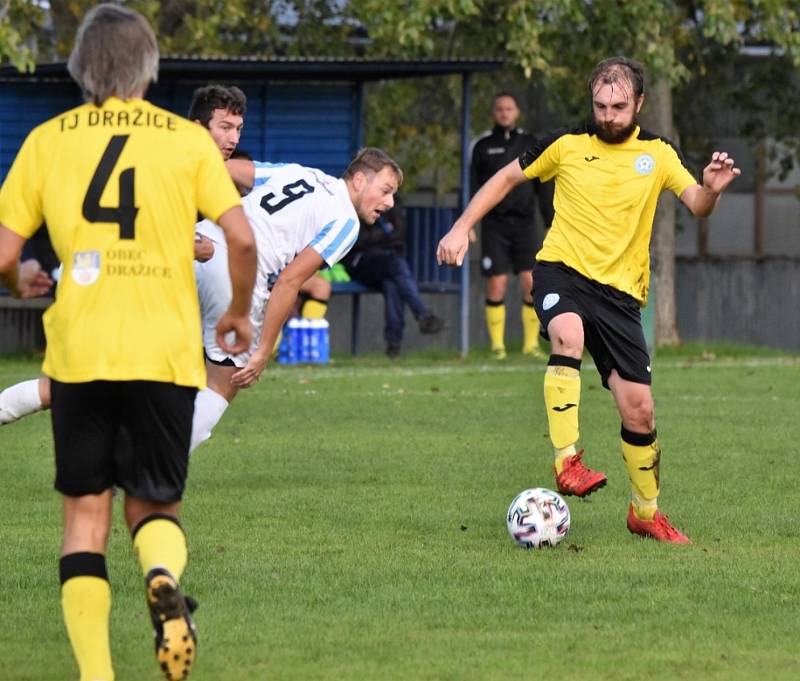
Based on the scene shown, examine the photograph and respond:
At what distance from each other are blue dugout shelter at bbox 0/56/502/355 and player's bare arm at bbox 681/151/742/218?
10.8m

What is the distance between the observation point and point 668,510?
366 inches

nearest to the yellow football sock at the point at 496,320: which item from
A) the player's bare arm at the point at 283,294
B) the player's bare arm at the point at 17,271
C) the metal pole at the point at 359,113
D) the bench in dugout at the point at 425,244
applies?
the bench in dugout at the point at 425,244

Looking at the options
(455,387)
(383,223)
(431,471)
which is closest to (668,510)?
(431,471)

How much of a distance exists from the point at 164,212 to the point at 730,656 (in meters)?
2.29

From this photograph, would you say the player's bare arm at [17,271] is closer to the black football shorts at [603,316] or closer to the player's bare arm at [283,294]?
the player's bare arm at [283,294]

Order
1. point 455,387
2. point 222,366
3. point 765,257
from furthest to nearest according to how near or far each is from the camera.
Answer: point 765,257, point 455,387, point 222,366

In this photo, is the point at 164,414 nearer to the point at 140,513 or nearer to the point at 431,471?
the point at 140,513

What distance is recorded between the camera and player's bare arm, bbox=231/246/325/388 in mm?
7617

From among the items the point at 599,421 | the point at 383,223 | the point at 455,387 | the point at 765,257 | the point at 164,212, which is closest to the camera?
the point at 164,212

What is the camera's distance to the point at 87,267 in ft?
17.1

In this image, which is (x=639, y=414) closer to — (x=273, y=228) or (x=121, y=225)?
(x=273, y=228)

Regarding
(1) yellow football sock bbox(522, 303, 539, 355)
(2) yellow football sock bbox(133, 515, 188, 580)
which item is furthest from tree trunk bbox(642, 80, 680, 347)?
(2) yellow football sock bbox(133, 515, 188, 580)

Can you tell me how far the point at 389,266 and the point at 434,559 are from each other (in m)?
11.6

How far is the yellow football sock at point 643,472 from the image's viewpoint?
8.39 m
